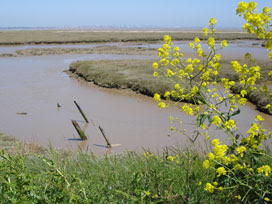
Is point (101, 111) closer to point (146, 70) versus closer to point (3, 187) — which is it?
point (146, 70)

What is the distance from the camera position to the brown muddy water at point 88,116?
9.80 meters

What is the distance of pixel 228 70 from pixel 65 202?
17.6 m

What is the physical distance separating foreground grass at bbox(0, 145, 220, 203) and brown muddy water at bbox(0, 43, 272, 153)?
2634 millimetres

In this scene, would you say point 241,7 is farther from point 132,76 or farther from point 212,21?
point 132,76

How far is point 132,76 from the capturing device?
18312mm

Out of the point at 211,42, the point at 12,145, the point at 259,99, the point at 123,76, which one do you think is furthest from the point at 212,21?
the point at 123,76

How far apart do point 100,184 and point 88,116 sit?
9.02 metres

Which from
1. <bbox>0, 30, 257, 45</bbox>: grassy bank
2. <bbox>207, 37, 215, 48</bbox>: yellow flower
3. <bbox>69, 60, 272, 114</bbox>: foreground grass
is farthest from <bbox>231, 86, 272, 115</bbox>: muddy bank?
<bbox>0, 30, 257, 45</bbox>: grassy bank

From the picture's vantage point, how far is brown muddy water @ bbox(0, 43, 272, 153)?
32.2 ft

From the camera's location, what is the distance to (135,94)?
16.0 m

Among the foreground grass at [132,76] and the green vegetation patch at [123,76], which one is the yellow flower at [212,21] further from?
the green vegetation patch at [123,76]

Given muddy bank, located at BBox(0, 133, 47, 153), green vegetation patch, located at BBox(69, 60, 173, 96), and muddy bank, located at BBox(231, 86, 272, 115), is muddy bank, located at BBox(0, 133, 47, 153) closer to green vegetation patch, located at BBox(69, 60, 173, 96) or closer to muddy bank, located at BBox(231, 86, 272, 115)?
green vegetation patch, located at BBox(69, 60, 173, 96)

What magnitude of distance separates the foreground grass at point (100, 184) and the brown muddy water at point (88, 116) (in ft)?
8.64

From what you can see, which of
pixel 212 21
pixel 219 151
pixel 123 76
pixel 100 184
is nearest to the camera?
pixel 219 151
